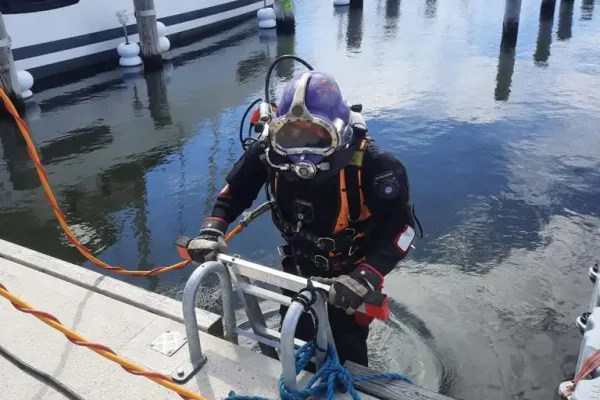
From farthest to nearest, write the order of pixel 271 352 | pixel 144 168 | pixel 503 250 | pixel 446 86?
pixel 446 86 → pixel 144 168 → pixel 503 250 → pixel 271 352

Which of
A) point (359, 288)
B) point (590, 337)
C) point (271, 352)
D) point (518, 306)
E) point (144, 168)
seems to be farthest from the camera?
point (144, 168)

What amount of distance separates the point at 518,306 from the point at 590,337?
82.2 inches

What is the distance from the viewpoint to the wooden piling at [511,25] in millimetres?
14633

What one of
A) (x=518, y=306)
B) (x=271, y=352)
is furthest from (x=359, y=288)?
(x=518, y=306)

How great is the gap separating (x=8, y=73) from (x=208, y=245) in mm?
9758

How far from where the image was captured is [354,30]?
738 inches

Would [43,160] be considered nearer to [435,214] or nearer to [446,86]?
[435,214]

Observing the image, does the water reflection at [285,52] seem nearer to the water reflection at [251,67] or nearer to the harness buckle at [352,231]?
the water reflection at [251,67]

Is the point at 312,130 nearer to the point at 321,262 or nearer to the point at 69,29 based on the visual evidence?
the point at 321,262

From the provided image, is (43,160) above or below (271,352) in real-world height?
below

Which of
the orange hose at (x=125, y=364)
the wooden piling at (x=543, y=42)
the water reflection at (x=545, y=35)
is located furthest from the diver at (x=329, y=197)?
the water reflection at (x=545, y=35)

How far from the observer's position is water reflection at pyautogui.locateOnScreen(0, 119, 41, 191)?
25.5 ft

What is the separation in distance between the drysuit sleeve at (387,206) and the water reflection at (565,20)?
15.6 meters

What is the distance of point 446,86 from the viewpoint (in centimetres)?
1126
